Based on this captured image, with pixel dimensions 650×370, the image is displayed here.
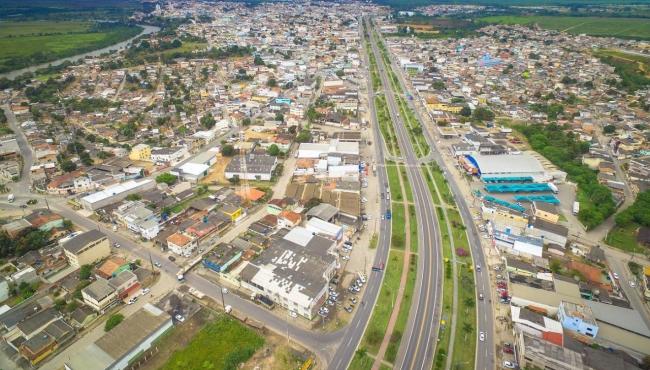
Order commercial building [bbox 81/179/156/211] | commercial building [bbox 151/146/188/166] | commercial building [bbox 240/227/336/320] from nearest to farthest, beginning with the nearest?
commercial building [bbox 240/227/336/320] → commercial building [bbox 81/179/156/211] → commercial building [bbox 151/146/188/166]

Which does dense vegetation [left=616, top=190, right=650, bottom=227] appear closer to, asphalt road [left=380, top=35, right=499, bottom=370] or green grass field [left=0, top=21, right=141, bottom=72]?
asphalt road [left=380, top=35, right=499, bottom=370]

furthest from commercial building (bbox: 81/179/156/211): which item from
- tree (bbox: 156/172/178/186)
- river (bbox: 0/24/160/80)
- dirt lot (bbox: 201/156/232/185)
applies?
river (bbox: 0/24/160/80)

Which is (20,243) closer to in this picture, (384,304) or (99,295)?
(99,295)

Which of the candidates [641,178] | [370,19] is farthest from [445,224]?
[370,19]

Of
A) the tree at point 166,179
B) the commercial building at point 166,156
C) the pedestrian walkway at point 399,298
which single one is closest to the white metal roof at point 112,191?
the tree at point 166,179

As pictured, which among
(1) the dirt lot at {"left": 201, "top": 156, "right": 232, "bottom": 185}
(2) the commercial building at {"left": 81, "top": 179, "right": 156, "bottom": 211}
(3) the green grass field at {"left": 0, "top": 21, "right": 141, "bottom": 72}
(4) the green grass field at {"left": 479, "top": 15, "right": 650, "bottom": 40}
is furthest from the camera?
(4) the green grass field at {"left": 479, "top": 15, "right": 650, "bottom": 40}

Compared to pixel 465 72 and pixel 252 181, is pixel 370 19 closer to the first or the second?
pixel 465 72
